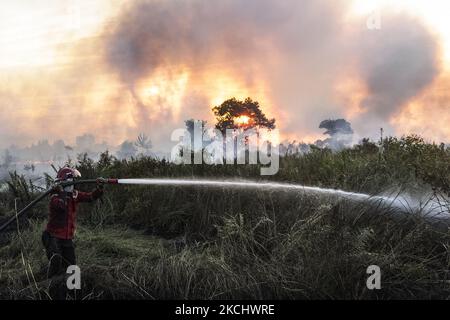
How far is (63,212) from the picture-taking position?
5.19 m

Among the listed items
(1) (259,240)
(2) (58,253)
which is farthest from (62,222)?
(1) (259,240)

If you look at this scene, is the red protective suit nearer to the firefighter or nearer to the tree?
the firefighter

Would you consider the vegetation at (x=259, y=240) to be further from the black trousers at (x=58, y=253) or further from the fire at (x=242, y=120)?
the fire at (x=242, y=120)

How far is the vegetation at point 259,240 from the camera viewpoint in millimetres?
4539

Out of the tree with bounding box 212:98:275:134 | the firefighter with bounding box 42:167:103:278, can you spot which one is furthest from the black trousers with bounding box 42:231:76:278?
the tree with bounding box 212:98:275:134

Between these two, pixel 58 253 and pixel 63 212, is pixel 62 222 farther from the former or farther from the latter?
pixel 58 253

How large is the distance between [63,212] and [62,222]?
10 centimetres

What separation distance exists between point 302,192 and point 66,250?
313 cm

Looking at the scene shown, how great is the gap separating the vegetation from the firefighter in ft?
0.78

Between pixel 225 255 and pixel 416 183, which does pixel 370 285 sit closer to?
pixel 225 255

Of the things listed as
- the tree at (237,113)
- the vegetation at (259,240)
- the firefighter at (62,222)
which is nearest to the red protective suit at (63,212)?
the firefighter at (62,222)
